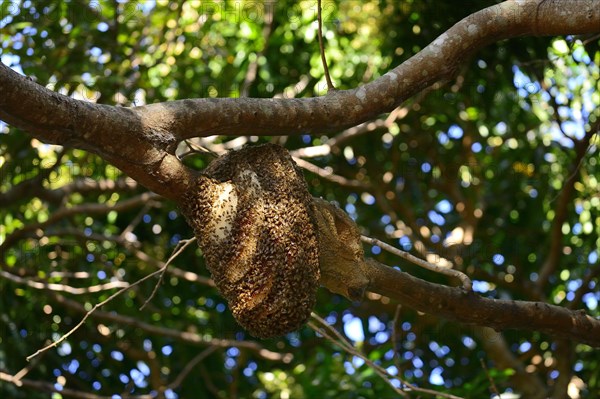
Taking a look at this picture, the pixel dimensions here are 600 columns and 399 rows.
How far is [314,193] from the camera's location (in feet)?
21.3

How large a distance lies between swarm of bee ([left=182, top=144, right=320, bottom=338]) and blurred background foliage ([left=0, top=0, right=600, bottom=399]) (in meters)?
2.50

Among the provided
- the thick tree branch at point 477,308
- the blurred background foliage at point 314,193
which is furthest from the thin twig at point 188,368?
the thick tree branch at point 477,308

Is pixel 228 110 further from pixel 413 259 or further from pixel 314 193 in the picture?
pixel 314 193

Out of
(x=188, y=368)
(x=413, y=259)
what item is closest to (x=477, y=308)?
(x=413, y=259)

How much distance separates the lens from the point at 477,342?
6434 millimetres

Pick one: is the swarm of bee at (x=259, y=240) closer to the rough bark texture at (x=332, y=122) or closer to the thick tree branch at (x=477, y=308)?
the rough bark texture at (x=332, y=122)

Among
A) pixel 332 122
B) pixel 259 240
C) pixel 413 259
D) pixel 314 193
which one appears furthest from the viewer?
pixel 314 193

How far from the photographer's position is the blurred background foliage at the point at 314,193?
5.53m

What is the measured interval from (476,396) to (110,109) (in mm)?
3096

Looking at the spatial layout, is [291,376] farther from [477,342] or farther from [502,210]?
[502,210]

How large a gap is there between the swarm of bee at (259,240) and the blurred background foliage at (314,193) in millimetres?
2497

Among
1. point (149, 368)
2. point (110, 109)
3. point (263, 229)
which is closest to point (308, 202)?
point (263, 229)

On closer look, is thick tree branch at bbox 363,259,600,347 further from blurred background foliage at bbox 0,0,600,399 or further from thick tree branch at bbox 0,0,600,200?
blurred background foliage at bbox 0,0,600,399

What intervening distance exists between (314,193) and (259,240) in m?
3.69
